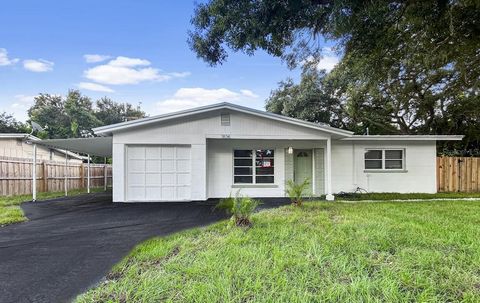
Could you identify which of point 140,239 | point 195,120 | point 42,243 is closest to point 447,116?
point 195,120

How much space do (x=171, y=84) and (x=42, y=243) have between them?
17.7 metres

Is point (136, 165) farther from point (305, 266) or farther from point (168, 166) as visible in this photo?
point (305, 266)

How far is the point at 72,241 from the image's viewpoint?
5797 millimetres

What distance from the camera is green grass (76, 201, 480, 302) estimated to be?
3.15 metres

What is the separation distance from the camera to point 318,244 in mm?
4707

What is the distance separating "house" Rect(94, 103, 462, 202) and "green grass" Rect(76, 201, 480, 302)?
5881 millimetres

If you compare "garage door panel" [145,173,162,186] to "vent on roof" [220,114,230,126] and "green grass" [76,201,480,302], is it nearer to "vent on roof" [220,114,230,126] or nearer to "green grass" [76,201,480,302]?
"vent on roof" [220,114,230,126]

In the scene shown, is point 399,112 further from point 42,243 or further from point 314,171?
point 42,243

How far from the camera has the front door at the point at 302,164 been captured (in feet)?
45.6

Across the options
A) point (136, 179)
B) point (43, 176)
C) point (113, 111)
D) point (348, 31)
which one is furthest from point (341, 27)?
point (113, 111)

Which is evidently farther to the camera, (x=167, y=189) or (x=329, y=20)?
(x=167, y=189)

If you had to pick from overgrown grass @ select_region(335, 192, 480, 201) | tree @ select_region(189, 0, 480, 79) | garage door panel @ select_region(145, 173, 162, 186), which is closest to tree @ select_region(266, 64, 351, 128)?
overgrown grass @ select_region(335, 192, 480, 201)

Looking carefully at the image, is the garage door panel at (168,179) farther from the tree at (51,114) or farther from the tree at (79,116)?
the tree at (79,116)

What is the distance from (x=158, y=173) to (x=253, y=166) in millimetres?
3938
